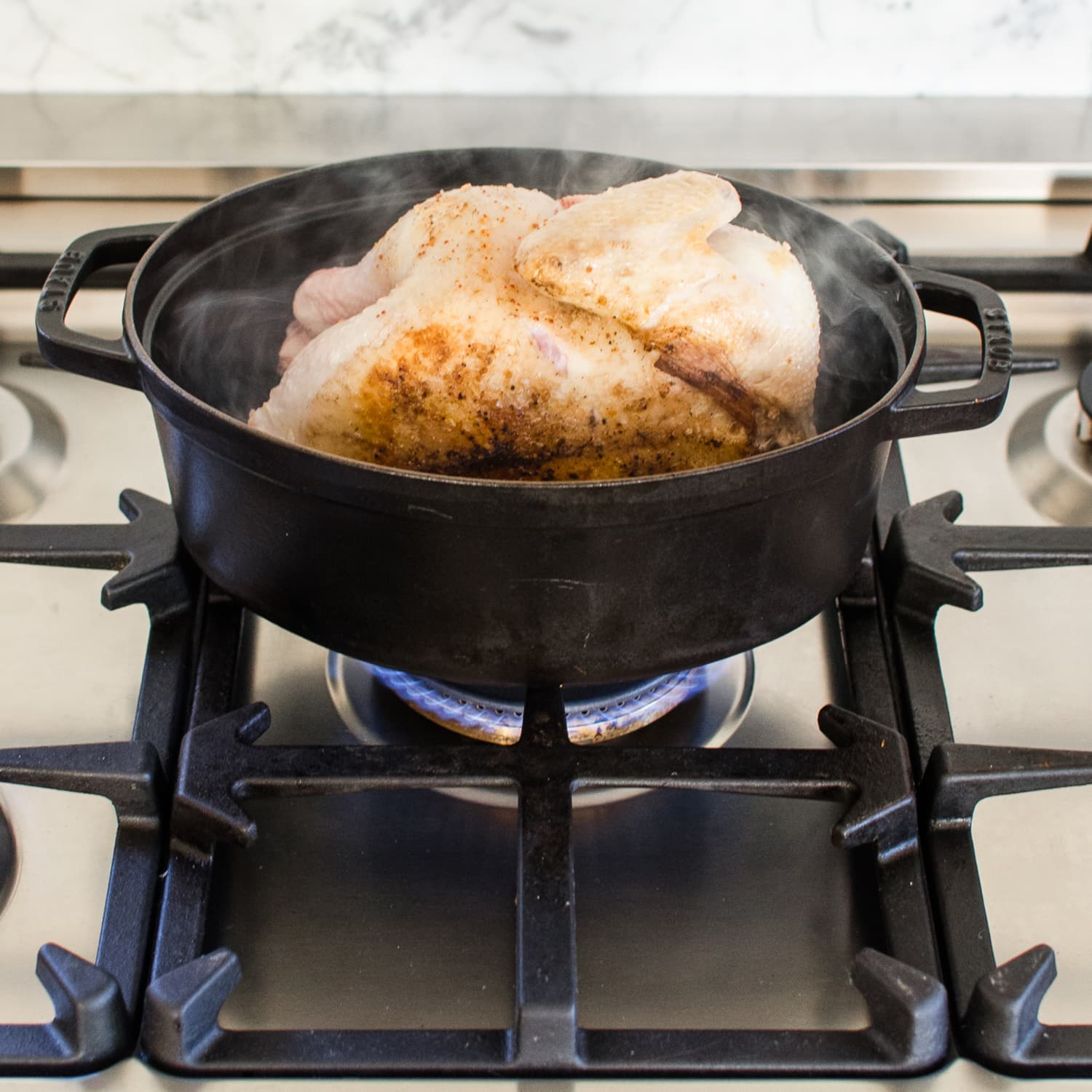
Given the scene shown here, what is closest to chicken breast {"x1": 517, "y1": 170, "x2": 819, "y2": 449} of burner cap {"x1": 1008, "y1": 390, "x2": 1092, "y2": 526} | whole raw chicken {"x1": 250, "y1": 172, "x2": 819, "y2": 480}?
whole raw chicken {"x1": 250, "y1": 172, "x2": 819, "y2": 480}

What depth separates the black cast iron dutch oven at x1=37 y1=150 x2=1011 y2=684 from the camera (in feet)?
Answer: 2.37

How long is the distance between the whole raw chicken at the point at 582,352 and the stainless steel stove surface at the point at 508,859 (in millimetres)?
193

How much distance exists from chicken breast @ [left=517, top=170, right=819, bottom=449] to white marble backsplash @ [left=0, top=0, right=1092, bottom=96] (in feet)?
1.67

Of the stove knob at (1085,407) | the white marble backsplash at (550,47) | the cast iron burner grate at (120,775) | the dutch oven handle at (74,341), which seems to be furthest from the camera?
the white marble backsplash at (550,47)

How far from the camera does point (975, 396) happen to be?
0.81 meters

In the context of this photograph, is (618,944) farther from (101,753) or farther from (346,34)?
(346,34)

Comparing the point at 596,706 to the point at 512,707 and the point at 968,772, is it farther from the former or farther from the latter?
the point at 968,772

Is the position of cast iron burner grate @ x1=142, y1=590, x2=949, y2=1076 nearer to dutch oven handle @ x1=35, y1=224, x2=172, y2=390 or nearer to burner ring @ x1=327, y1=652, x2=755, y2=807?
burner ring @ x1=327, y1=652, x2=755, y2=807

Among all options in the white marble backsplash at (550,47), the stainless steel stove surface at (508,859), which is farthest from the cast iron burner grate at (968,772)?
the white marble backsplash at (550,47)

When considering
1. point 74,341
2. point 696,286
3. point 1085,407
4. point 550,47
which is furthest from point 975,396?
point 550,47

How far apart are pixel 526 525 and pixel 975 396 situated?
1.03ft

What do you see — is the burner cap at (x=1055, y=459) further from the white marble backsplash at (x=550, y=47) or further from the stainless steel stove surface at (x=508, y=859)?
the white marble backsplash at (x=550, y=47)

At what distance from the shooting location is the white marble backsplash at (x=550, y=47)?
4.41ft

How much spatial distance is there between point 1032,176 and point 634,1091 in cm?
113
